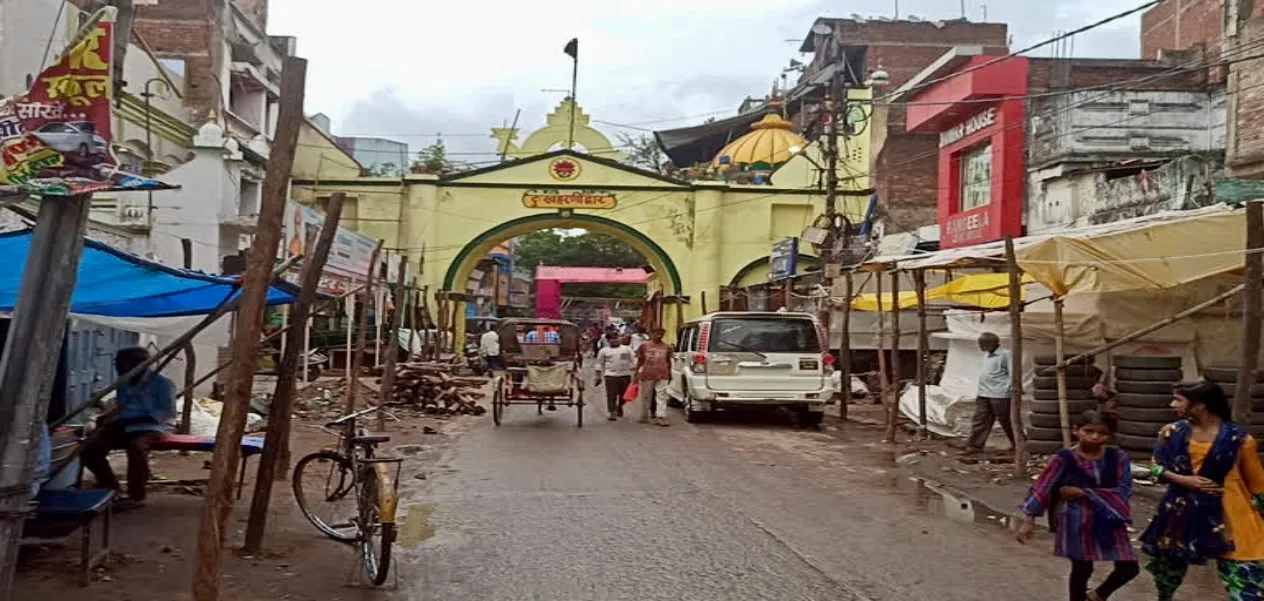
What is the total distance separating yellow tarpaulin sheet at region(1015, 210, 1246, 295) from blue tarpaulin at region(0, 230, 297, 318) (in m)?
7.21

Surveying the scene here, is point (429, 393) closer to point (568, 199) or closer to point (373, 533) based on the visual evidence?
point (373, 533)

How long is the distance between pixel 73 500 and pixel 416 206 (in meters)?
31.4

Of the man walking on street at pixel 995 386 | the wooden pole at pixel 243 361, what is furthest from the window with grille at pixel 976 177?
the wooden pole at pixel 243 361

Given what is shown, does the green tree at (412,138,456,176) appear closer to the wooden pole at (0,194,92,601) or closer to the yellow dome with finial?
the yellow dome with finial

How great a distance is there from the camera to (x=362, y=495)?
7.34 meters

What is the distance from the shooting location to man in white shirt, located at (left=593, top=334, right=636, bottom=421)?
61.1 ft

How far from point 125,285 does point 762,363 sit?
10671 millimetres

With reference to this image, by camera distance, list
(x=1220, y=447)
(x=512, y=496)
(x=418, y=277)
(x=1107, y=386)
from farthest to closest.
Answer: (x=418, y=277) < (x=1107, y=386) < (x=512, y=496) < (x=1220, y=447)

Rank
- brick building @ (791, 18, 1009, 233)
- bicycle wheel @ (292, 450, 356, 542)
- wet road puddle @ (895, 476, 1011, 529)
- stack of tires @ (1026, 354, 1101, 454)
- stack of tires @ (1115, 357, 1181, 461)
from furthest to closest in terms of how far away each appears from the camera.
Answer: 1. brick building @ (791, 18, 1009, 233)
2. stack of tires @ (1026, 354, 1101, 454)
3. stack of tires @ (1115, 357, 1181, 461)
4. wet road puddle @ (895, 476, 1011, 529)
5. bicycle wheel @ (292, 450, 356, 542)

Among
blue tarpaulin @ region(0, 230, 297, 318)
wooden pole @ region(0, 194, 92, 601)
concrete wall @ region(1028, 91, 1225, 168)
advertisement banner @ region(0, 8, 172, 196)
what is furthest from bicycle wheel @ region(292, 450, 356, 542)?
concrete wall @ region(1028, 91, 1225, 168)

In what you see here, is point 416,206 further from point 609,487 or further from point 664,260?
point 609,487

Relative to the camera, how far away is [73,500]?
6.86 m

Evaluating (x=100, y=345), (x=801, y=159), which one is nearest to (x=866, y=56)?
(x=801, y=159)

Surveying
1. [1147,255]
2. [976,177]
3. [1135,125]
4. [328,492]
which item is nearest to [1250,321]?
[1147,255]
